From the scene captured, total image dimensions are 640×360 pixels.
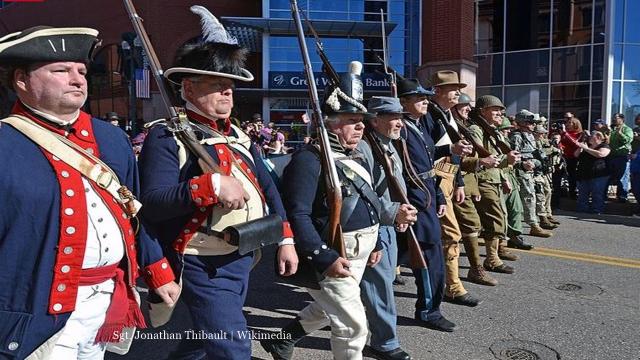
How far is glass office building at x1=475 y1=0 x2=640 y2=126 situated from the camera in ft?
56.3

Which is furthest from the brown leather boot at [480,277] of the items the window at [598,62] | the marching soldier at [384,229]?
the window at [598,62]

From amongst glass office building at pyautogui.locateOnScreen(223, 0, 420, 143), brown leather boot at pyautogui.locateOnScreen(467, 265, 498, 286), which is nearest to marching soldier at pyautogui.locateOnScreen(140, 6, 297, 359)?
brown leather boot at pyautogui.locateOnScreen(467, 265, 498, 286)

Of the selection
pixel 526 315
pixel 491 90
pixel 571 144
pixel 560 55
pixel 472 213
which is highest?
pixel 560 55

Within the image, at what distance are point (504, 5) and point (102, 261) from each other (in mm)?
19891

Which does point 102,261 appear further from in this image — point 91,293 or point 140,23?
point 140,23

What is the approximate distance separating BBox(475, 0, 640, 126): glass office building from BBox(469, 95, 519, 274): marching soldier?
13637 mm

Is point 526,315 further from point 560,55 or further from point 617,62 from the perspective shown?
point 560,55

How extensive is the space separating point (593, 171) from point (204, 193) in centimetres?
949

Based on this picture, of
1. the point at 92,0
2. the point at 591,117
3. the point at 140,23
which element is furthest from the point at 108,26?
the point at 140,23

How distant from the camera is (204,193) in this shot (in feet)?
7.38

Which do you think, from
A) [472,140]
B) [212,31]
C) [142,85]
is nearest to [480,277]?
[472,140]

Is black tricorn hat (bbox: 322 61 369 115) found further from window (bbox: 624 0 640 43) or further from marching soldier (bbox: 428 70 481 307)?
window (bbox: 624 0 640 43)

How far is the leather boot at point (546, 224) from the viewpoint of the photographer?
328 inches

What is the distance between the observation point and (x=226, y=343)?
2428 millimetres
